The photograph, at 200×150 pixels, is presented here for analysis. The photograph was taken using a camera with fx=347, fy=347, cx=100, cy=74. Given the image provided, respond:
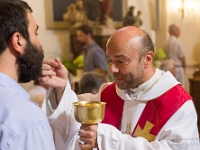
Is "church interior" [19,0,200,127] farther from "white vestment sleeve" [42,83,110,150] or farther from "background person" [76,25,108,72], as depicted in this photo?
"white vestment sleeve" [42,83,110,150]

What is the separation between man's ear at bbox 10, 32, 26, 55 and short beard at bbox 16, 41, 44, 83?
0.02 meters

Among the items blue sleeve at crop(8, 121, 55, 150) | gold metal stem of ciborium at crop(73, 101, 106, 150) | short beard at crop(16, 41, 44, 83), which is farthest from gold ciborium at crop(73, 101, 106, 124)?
blue sleeve at crop(8, 121, 55, 150)

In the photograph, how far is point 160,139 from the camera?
6.61 ft

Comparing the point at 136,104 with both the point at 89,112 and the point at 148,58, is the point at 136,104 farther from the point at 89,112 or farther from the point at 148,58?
the point at 89,112

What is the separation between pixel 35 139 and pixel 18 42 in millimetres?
419

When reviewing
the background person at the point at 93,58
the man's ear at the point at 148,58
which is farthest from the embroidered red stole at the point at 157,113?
the background person at the point at 93,58

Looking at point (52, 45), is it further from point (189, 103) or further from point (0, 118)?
point (0, 118)

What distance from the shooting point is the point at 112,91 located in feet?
7.98

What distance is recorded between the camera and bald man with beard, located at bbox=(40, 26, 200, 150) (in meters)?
1.95

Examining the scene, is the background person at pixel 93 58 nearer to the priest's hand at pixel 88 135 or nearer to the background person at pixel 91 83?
the background person at pixel 91 83

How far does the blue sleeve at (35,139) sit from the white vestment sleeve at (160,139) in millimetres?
583

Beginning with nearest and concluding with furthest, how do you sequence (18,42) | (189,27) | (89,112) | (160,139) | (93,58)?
(18,42) → (89,112) → (160,139) → (93,58) → (189,27)

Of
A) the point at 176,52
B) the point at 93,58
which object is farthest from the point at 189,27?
the point at 93,58

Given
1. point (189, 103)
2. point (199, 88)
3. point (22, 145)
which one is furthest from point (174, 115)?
point (199, 88)
